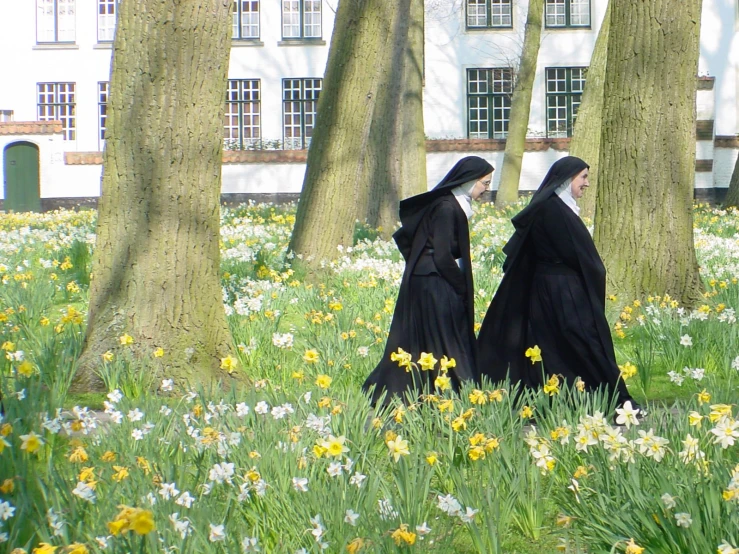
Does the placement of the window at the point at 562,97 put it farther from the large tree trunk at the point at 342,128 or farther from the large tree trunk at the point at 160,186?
the large tree trunk at the point at 160,186

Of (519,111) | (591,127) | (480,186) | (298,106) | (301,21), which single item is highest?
(301,21)

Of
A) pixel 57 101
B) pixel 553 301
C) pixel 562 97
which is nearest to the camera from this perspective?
pixel 553 301

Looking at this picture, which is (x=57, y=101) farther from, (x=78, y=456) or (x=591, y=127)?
(x=78, y=456)

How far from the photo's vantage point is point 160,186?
289 inches

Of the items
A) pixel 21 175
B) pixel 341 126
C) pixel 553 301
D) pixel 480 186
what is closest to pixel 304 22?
pixel 21 175

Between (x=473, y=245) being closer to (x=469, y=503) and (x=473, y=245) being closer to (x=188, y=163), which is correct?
(x=188, y=163)

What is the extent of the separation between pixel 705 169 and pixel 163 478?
33.6 m

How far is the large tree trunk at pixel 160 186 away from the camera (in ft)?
24.1

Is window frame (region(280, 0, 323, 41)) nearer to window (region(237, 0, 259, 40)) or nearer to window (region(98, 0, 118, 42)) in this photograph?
window (region(237, 0, 259, 40))

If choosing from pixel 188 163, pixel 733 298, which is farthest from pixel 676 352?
pixel 188 163

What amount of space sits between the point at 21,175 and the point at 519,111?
15.6m

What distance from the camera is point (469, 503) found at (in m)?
4.08

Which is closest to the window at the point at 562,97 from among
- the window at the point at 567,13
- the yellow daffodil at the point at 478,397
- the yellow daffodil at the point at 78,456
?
the window at the point at 567,13

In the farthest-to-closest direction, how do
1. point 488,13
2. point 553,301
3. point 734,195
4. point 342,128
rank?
point 488,13, point 734,195, point 342,128, point 553,301
